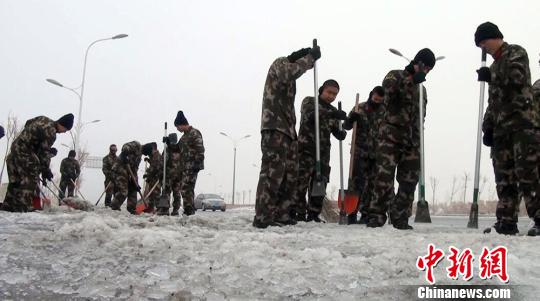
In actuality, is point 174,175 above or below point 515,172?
below

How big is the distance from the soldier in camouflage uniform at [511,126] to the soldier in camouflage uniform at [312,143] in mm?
2452

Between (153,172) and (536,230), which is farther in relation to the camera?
(153,172)

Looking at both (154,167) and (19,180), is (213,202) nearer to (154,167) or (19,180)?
(154,167)

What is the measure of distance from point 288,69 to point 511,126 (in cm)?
238

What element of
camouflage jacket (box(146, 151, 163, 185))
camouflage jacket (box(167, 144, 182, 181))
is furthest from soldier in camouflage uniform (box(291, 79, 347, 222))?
camouflage jacket (box(146, 151, 163, 185))

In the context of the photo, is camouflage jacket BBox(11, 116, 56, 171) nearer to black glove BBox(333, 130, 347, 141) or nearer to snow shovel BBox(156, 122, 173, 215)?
snow shovel BBox(156, 122, 173, 215)

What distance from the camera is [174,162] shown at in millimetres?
10836

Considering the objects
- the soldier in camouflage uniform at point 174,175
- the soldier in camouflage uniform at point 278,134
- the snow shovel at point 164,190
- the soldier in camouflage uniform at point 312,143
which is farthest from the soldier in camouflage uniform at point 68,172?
the soldier in camouflage uniform at point 278,134

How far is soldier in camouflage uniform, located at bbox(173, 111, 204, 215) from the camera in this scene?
917cm

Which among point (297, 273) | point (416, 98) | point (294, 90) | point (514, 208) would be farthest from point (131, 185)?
point (297, 273)

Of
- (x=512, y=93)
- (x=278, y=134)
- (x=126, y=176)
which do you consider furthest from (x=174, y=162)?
(x=512, y=93)

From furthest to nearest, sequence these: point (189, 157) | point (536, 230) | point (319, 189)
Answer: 1. point (189, 157)
2. point (319, 189)
3. point (536, 230)

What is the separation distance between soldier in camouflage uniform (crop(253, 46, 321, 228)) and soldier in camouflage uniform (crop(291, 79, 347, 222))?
1080 millimetres

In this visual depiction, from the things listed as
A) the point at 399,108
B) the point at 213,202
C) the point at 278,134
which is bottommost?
the point at 213,202
